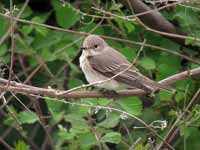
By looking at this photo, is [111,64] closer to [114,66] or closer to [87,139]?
[114,66]

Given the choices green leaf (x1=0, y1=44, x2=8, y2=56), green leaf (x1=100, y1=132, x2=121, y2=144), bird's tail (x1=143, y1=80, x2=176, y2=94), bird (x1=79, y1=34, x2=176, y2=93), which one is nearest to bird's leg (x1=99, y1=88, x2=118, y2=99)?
bird (x1=79, y1=34, x2=176, y2=93)

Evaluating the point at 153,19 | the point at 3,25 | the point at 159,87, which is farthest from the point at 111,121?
the point at 3,25

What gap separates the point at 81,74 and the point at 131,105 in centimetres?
93

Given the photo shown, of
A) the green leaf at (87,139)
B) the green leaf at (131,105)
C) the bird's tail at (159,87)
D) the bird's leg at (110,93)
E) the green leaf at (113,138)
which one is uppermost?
the bird's tail at (159,87)

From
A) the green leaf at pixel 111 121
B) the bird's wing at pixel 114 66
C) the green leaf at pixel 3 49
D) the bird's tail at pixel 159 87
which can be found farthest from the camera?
the green leaf at pixel 3 49

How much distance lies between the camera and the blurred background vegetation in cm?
593

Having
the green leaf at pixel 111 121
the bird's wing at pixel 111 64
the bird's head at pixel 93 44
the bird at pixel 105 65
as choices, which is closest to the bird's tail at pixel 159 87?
the bird at pixel 105 65

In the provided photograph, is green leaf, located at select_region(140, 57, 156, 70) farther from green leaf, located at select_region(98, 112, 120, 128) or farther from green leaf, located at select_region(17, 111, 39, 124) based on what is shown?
green leaf, located at select_region(17, 111, 39, 124)

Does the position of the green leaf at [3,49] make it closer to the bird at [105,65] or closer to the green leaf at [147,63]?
the bird at [105,65]

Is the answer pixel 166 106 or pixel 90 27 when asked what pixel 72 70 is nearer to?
pixel 90 27

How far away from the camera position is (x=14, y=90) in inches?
179

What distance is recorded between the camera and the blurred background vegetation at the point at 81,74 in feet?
19.5

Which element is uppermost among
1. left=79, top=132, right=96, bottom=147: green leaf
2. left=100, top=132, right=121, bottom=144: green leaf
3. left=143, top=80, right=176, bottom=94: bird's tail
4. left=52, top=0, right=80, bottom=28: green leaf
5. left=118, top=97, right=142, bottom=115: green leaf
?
left=52, top=0, right=80, bottom=28: green leaf

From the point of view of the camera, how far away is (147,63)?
6.28 m
